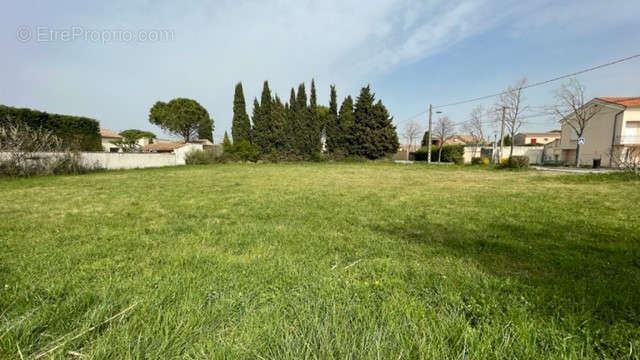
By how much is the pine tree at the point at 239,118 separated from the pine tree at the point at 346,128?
440 inches

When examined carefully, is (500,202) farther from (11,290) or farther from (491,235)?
(11,290)

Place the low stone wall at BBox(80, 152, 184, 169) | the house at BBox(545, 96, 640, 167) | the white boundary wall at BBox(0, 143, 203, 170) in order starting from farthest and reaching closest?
the house at BBox(545, 96, 640, 167), the low stone wall at BBox(80, 152, 184, 169), the white boundary wall at BBox(0, 143, 203, 170)

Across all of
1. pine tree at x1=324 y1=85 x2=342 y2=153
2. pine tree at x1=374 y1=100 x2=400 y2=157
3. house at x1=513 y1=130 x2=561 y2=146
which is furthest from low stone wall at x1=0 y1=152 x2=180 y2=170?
house at x1=513 y1=130 x2=561 y2=146

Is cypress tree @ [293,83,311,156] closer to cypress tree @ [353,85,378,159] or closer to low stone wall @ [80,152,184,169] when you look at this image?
cypress tree @ [353,85,378,159]

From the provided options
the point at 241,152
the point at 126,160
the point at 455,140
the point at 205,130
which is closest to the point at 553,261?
the point at 126,160

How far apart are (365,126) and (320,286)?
30.1 metres

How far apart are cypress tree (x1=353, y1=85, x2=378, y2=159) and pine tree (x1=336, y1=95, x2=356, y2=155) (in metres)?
0.64

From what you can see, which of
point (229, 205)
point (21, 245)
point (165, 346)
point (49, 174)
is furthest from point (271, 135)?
point (165, 346)

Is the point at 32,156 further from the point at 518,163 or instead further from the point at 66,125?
the point at 518,163

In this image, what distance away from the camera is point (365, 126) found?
30.9m

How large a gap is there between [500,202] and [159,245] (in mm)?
6952

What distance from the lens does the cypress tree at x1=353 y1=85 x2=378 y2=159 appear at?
30641 mm

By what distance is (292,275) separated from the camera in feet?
7.73

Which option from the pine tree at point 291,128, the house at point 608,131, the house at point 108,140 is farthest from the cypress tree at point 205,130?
the house at point 608,131
